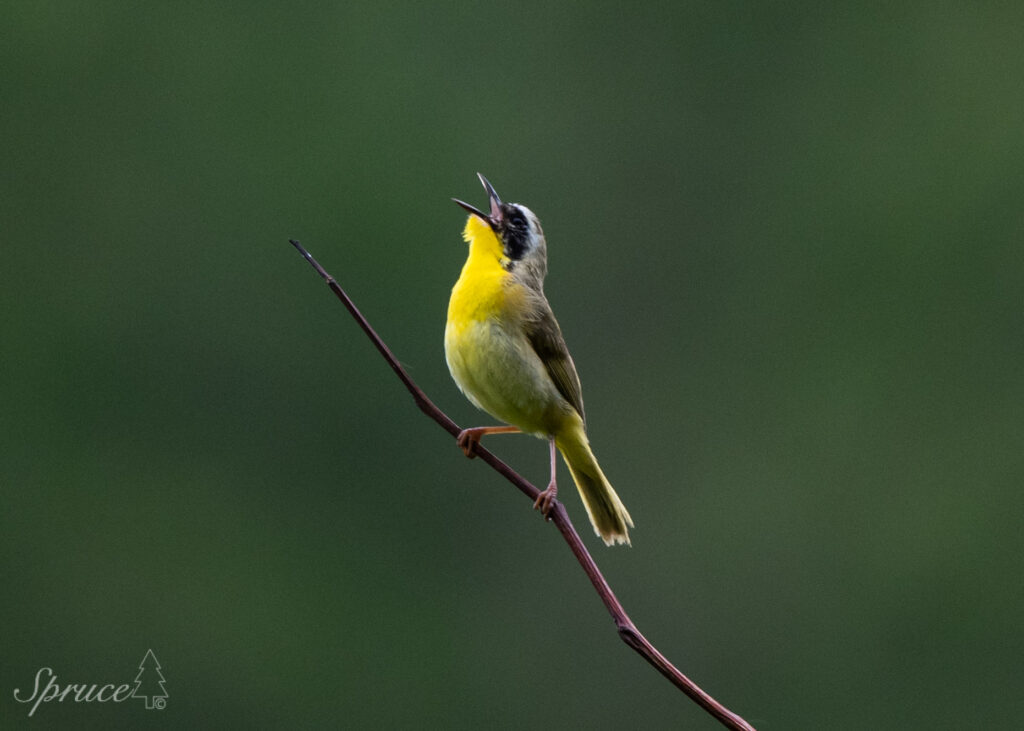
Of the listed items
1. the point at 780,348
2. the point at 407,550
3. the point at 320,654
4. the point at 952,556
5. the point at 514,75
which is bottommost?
the point at 320,654

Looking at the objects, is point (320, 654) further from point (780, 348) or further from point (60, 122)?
point (60, 122)

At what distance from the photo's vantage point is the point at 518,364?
15.4 feet

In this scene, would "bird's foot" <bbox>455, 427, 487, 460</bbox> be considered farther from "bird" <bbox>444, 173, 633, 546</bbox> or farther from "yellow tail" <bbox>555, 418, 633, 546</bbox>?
"yellow tail" <bbox>555, 418, 633, 546</bbox>

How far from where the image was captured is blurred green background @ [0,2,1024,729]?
18984mm

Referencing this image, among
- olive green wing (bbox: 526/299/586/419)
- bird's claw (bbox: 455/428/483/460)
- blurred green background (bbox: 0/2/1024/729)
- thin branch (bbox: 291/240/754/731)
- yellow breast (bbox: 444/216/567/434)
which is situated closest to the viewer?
thin branch (bbox: 291/240/754/731)

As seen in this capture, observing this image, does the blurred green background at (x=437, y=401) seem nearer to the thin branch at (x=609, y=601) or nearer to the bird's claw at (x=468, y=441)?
the bird's claw at (x=468, y=441)

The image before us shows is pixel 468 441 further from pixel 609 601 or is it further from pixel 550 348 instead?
pixel 609 601

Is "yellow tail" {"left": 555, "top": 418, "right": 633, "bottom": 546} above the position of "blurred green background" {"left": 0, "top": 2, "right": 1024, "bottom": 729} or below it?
above

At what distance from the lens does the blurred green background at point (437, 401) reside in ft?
62.3

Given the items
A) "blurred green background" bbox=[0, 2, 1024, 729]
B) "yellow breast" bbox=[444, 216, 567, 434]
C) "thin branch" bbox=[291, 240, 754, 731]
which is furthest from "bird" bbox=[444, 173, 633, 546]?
"blurred green background" bbox=[0, 2, 1024, 729]

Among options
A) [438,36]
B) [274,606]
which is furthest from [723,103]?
[274,606]

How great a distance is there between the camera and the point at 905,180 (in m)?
24.0

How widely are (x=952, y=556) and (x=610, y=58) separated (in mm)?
13101

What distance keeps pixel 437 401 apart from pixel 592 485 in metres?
12.3
